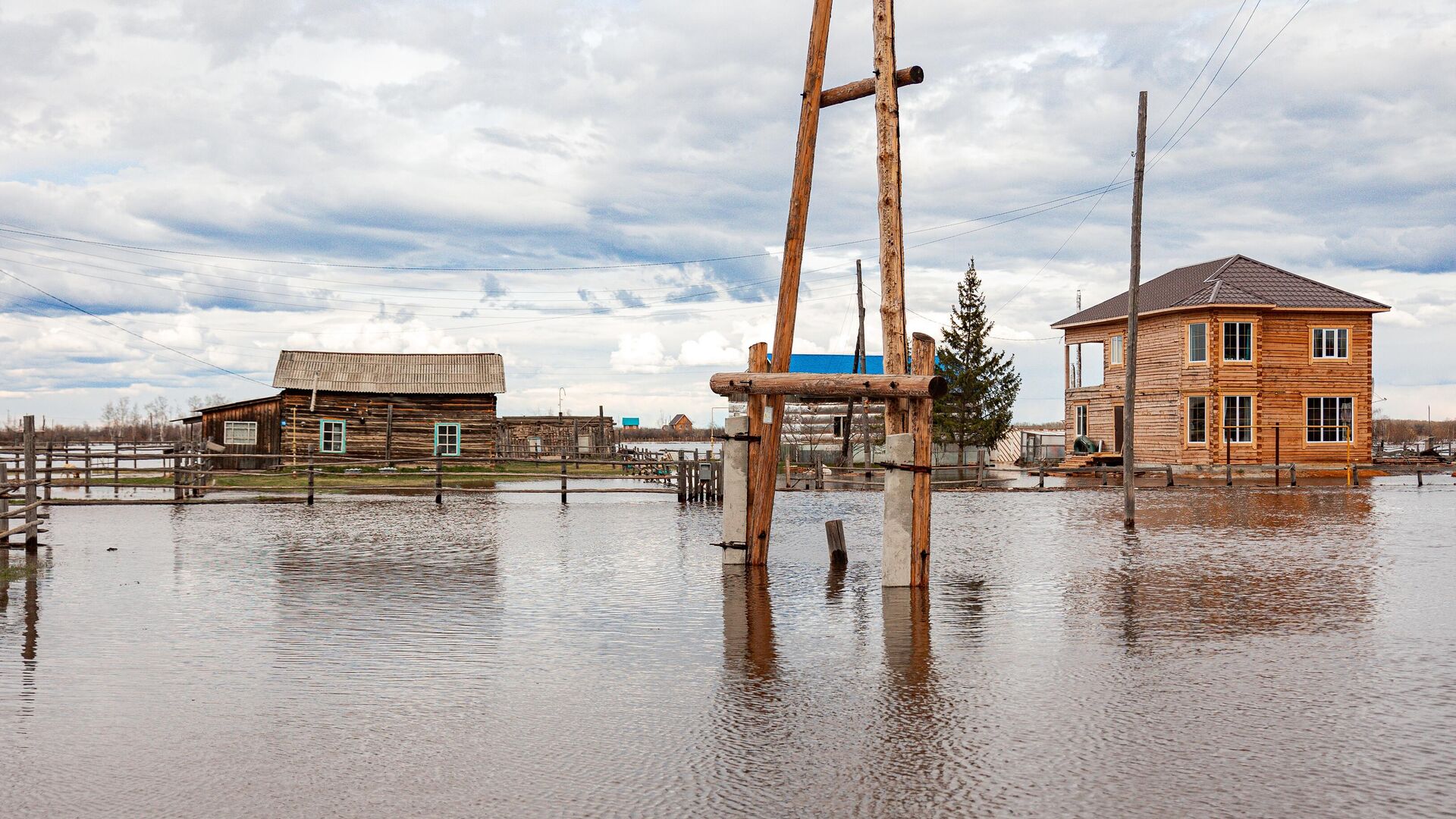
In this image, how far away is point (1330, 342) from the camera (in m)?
47.4

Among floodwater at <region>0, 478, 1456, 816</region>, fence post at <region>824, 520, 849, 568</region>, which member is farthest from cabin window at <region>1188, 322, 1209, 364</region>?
fence post at <region>824, 520, 849, 568</region>

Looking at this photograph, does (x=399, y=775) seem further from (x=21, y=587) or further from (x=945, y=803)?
(x=21, y=587)

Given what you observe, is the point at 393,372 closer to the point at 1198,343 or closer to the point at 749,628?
the point at 1198,343

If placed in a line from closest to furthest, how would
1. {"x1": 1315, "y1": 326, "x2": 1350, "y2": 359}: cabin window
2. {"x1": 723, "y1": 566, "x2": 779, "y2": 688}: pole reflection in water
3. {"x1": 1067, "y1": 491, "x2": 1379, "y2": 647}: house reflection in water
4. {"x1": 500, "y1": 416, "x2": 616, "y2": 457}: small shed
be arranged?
{"x1": 723, "y1": 566, "x2": 779, "y2": 688}: pole reflection in water, {"x1": 1067, "y1": 491, "x2": 1379, "y2": 647}: house reflection in water, {"x1": 1315, "y1": 326, "x2": 1350, "y2": 359}: cabin window, {"x1": 500, "y1": 416, "x2": 616, "y2": 457}: small shed

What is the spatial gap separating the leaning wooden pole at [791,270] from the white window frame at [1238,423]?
35070 mm

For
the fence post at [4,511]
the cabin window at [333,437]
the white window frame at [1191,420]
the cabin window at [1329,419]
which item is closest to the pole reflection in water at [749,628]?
the fence post at [4,511]

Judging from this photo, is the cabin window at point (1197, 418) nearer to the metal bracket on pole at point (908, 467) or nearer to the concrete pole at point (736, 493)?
the concrete pole at point (736, 493)

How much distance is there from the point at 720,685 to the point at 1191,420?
139 feet

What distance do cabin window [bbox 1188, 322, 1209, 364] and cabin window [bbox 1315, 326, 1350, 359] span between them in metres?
5.03

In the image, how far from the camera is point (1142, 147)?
2536 centimetres

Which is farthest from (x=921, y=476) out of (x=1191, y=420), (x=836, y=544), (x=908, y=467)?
(x=1191, y=420)

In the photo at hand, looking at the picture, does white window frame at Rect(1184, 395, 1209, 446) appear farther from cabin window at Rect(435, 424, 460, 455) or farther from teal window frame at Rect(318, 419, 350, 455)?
teal window frame at Rect(318, 419, 350, 455)

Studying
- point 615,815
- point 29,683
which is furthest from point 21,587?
point 615,815

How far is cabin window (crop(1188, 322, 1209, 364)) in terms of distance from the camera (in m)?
46.4
